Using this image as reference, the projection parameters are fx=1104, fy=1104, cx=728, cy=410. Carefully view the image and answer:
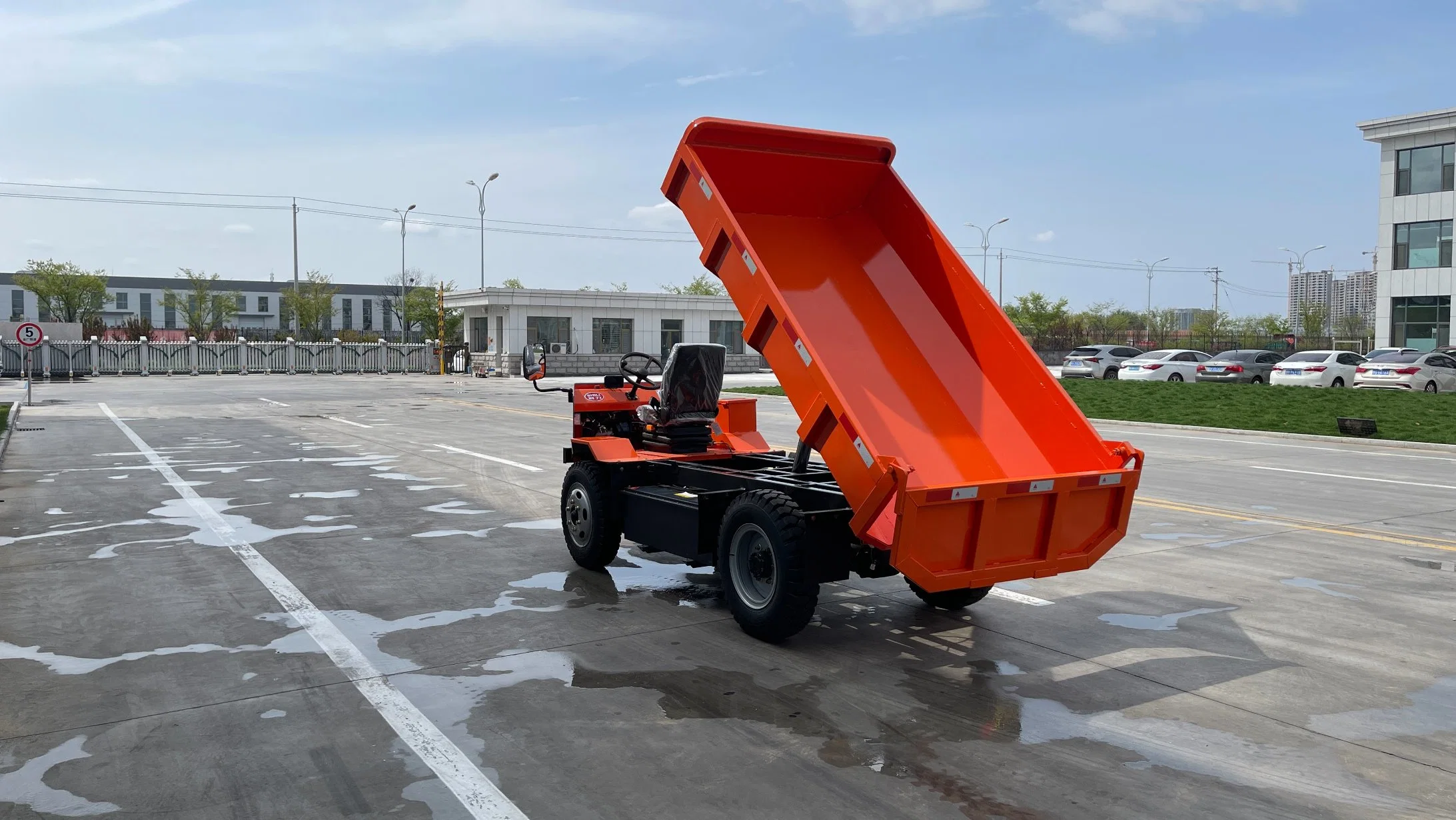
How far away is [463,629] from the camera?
6863mm

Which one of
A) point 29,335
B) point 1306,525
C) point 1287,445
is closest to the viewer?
point 1306,525

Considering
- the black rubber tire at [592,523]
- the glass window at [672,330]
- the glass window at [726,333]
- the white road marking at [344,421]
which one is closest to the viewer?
the black rubber tire at [592,523]

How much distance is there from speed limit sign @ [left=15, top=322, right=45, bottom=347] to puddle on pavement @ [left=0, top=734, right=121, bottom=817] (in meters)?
27.7

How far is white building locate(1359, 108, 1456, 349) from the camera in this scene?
5109 cm

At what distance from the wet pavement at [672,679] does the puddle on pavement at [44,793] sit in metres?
0.01

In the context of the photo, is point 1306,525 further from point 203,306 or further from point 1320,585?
point 203,306

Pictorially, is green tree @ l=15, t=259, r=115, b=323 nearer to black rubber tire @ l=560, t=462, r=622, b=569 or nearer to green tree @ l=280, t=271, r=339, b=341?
green tree @ l=280, t=271, r=339, b=341

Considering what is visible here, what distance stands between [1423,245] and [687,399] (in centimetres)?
5501

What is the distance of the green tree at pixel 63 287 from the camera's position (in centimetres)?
8325

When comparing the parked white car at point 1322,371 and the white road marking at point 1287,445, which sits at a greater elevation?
the parked white car at point 1322,371

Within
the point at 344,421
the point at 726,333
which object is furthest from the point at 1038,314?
the point at 344,421

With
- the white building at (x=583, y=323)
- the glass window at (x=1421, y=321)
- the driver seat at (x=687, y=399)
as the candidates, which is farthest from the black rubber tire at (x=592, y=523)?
the glass window at (x=1421, y=321)

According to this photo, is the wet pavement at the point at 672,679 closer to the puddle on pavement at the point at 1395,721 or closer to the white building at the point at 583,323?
the puddle on pavement at the point at 1395,721

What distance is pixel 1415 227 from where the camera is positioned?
172ft
